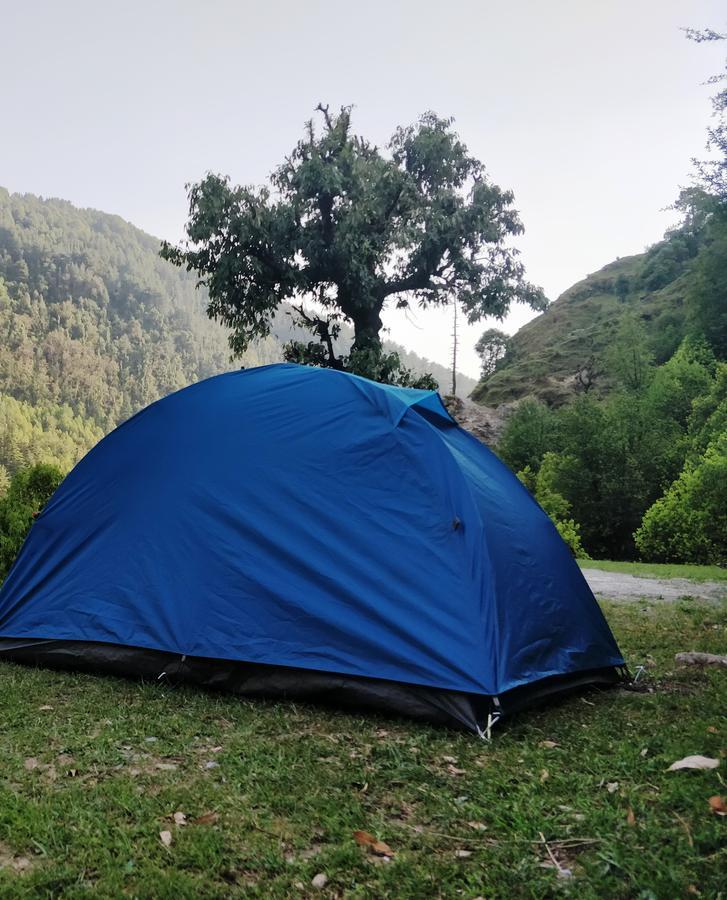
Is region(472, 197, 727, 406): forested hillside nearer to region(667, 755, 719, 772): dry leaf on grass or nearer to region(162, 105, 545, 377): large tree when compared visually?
region(162, 105, 545, 377): large tree

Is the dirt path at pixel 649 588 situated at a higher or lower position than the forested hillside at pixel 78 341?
lower

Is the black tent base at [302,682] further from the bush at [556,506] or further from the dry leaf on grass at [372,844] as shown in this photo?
the bush at [556,506]

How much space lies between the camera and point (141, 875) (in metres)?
2.55

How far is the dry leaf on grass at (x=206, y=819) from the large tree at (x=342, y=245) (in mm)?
20698

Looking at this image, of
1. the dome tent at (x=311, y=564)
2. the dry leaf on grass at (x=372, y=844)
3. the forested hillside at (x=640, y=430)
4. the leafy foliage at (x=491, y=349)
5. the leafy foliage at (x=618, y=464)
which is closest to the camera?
the dry leaf on grass at (x=372, y=844)

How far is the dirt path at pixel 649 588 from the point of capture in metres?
10.7

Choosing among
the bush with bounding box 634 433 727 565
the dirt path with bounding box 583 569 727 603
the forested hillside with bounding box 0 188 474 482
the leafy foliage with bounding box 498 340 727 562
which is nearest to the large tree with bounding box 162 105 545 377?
the leafy foliage with bounding box 498 340 727 562

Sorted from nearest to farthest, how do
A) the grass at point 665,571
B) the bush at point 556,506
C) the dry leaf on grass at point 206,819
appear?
the dry leaf on grass at point 206,819 < the grass at point 665,571 < the bush at point 556,506

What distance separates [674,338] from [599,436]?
26852 millimetres

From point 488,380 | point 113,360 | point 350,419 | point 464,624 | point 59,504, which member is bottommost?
point 464,624

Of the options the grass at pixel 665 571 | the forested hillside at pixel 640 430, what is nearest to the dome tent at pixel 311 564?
the grass at pixel 665 571

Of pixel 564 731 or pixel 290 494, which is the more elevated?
pixel 290 494

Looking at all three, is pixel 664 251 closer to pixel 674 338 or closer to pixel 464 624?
pixel 674 338

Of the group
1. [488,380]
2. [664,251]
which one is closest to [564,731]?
[488,380]
